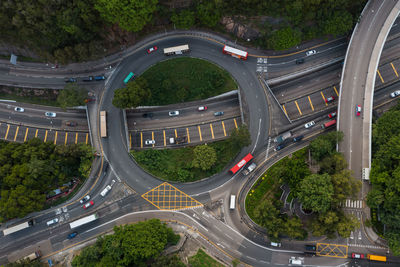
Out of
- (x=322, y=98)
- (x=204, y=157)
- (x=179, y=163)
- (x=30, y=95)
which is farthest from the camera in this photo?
(x=30, y=95)

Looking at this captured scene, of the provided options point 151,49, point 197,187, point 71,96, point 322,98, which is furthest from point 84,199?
point 322,98

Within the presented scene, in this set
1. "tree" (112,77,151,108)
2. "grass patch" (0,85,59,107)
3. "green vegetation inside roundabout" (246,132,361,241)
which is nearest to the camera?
"green vegetation inside roundabout" (246,132,361,241)

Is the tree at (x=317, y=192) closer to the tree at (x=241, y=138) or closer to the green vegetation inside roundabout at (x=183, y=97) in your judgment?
the tree at (x=241, y=138)

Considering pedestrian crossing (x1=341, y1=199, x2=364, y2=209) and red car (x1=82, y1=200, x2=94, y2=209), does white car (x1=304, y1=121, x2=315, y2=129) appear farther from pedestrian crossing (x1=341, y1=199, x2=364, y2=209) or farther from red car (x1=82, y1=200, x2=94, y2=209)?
red car (x1=82, y1=200, x2=94, y2=209)

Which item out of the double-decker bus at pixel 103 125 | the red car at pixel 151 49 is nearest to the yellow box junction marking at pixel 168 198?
the double-decker bus at pixel 103 125

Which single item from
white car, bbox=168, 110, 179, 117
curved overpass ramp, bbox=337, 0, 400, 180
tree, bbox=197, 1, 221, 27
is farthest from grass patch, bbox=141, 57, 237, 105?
curved overpass ramp, bbox=337, 0, 400, 180

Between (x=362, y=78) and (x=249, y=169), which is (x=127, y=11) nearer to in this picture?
(x=249, y=169)

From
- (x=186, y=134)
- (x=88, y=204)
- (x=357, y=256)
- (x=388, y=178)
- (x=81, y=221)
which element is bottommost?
(x=357, y=256)

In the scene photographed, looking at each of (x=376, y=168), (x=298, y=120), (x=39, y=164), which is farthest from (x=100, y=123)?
(x=376, y=168)
